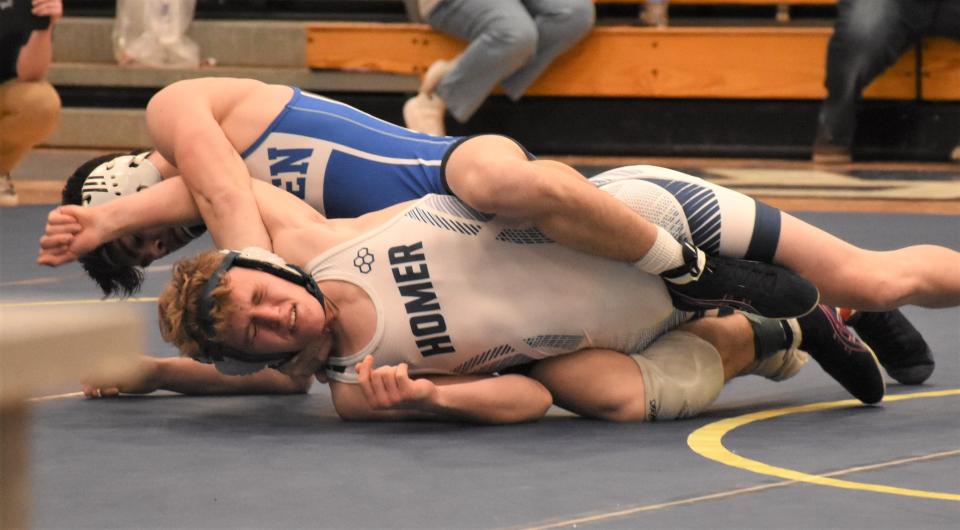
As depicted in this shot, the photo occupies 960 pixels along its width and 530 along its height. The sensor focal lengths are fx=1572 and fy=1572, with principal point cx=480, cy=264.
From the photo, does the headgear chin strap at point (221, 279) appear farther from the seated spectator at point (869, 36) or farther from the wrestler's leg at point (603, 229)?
the seated spectator at point (869, 36)

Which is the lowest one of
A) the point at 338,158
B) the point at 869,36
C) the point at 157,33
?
the point at 157,33

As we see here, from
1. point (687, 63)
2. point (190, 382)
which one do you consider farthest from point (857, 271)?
point (687, 63)

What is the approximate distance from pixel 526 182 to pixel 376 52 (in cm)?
494

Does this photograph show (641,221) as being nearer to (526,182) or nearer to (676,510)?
(526,182)

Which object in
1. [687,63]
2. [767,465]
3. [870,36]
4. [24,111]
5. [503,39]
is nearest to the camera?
[767,465]

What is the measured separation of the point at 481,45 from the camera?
22.2ft

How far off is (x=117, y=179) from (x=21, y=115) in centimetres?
300

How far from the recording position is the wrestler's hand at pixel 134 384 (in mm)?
3037

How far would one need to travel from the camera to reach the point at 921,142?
7023 mm

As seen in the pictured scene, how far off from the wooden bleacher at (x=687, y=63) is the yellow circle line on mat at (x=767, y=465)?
418 cm

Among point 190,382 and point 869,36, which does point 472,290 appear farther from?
point 869,36

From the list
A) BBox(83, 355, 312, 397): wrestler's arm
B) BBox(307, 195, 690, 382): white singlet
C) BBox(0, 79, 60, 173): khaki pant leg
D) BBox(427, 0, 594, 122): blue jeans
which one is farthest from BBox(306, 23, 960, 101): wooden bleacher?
BBox(307, 195, 690, 382): white singlet

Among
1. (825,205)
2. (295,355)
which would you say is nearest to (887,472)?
(295,355)

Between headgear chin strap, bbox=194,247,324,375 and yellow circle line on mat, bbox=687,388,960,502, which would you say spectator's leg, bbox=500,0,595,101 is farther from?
headgear chin strap, bbox=194,247,324,375
